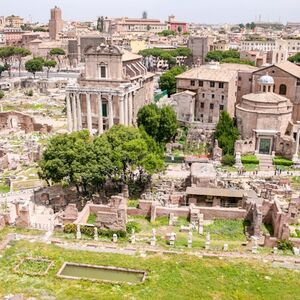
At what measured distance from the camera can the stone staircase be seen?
51594 mm

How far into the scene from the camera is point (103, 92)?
62.8 meters

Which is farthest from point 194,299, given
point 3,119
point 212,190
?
point 3,119

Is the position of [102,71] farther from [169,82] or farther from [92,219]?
[92,219]

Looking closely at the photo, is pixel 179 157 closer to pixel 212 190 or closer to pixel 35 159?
pixel 212 190

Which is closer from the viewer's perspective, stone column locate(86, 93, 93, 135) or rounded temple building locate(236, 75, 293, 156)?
rounded temple building locate(236, 75, 293, 156)

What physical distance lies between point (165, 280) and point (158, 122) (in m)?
32.4

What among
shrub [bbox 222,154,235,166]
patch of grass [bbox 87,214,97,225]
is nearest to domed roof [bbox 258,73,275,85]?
shrub [bbox 222,154,235,166]

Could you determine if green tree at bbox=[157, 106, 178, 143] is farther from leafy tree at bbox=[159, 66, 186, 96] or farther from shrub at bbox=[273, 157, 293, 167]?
leafy tree at bbox=[159, 66, 186, 96]

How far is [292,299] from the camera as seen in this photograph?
25828mm

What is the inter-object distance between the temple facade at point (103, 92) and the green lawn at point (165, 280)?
3504cm

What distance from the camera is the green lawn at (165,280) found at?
2609 cm

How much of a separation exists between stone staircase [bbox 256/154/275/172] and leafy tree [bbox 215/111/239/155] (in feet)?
12.1

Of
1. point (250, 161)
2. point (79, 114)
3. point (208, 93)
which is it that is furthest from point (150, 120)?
point (250, 161)

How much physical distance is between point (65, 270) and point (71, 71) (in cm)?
11788
